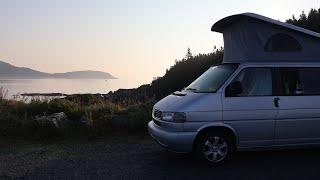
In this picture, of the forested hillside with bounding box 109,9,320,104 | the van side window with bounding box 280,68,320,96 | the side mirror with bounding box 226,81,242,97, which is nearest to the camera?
the side mirror with bounding box 226,81,242,97

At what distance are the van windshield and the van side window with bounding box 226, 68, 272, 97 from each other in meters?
0.22

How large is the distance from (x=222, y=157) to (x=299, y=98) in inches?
72.8

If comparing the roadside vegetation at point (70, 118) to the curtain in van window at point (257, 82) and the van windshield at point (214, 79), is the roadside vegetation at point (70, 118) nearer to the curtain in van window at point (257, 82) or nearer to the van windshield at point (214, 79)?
the van windshield at point (214, 79)

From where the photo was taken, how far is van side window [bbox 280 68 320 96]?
1045 cm

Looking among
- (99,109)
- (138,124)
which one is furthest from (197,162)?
(99,109)

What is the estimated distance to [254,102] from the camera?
397 inches

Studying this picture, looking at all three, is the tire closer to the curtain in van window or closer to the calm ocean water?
the curtain in van window

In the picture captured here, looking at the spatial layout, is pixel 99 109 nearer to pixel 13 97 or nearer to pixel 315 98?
pixel 13 97

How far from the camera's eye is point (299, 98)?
407 inches

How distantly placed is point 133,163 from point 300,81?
11.6ft

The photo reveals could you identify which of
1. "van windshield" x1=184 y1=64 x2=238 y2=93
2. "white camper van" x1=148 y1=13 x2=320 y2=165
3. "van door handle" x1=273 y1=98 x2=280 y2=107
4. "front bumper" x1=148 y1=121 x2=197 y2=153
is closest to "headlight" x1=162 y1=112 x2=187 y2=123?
"white camper van" x1=148 y1=13 x2=320 y2=165

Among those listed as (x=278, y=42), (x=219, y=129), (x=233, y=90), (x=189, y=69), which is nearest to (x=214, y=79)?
(x=233, y=90)

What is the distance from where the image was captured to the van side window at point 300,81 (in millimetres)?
10445

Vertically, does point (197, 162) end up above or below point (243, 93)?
below
